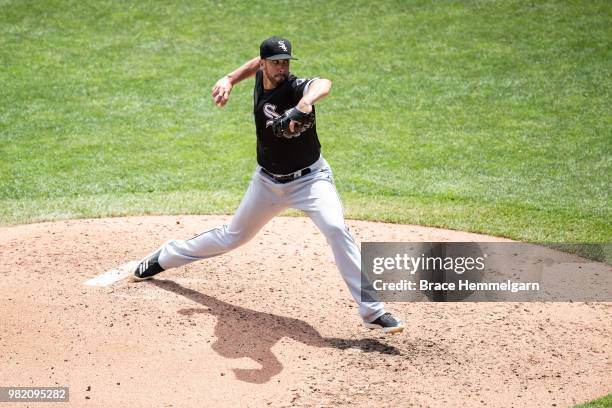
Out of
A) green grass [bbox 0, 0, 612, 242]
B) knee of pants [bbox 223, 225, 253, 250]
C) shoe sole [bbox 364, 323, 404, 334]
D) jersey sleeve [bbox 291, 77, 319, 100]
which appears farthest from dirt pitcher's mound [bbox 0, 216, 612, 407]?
green grass [bbox 0, 0, 612, 242]

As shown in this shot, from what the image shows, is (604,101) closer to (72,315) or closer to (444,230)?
(444,230)

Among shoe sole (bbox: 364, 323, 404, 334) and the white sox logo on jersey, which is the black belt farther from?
shoe sole (bbox: 364, 323, 404, 334)

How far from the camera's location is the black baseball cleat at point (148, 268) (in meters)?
7.21

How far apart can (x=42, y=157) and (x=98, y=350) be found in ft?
19.1

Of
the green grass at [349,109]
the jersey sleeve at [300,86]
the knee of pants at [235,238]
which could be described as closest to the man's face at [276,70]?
the jersey sleeve at [300,86]

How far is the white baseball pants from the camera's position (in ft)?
20.7

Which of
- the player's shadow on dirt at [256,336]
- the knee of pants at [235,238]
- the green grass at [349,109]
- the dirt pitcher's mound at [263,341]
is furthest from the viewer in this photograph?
the green grass at [349,109]

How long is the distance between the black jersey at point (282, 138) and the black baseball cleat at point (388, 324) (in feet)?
4.16

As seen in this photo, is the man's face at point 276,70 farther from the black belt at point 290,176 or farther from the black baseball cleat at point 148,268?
the black baseball cleat at point 148,268

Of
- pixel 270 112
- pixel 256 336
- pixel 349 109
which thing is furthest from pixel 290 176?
pixel 349 109

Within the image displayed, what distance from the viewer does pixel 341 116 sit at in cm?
1274

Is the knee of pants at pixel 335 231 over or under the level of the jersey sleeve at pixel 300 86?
under

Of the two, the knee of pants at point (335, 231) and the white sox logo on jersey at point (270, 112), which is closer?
the knee of pants at point (335, 231)

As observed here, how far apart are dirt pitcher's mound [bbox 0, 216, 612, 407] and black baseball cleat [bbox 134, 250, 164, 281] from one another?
0.27 ft
